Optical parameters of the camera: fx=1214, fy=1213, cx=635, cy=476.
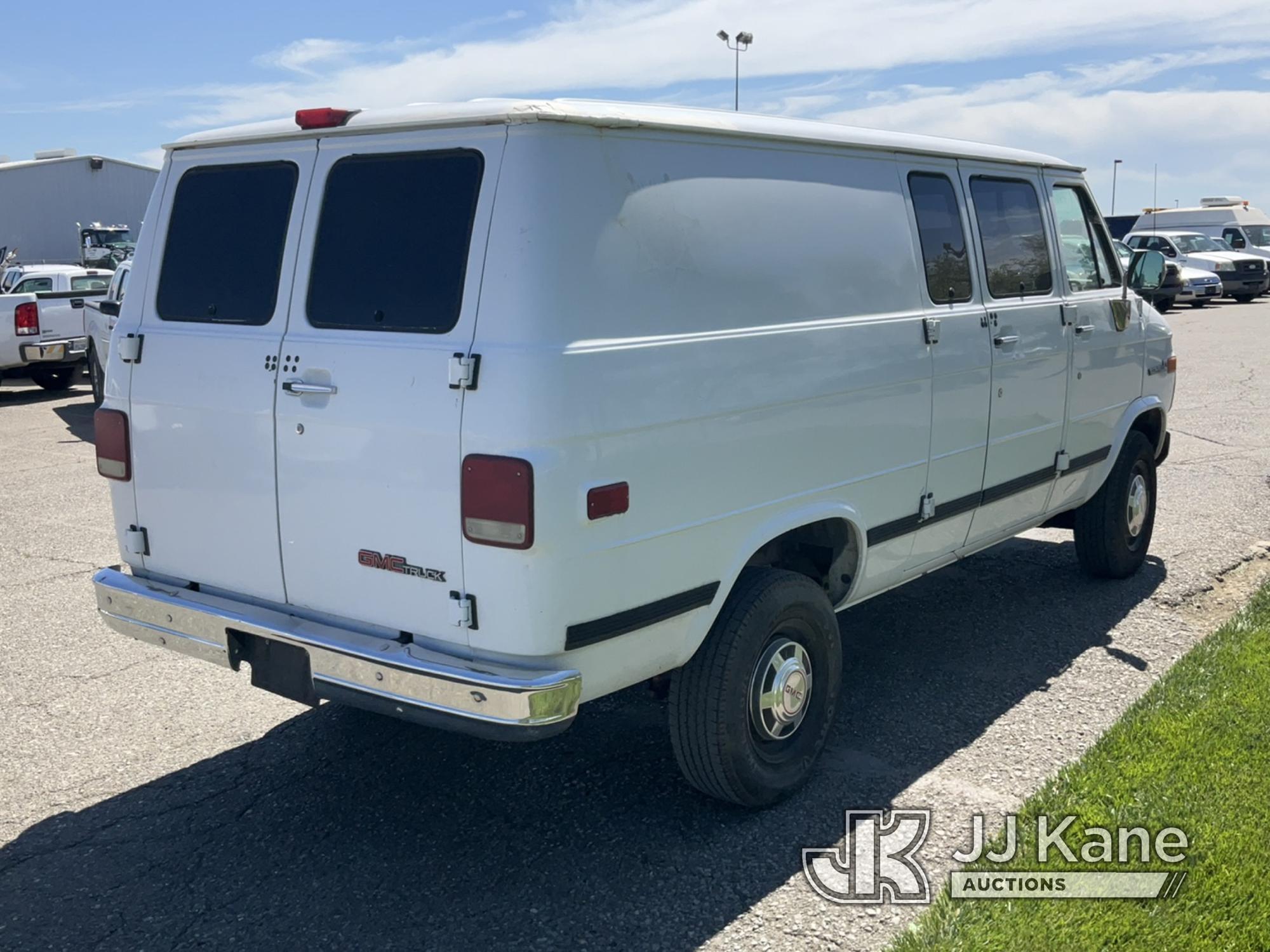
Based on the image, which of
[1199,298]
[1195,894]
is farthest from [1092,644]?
[1199,298]

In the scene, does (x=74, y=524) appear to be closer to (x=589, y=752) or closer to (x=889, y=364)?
(x=589, y=752)

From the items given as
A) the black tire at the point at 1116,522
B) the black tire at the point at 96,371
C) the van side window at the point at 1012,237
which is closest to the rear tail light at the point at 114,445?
the van side window at the point at 1012,237

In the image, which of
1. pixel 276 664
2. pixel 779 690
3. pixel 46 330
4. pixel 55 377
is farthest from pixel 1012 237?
pixel 55 377

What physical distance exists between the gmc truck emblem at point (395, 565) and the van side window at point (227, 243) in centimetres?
89

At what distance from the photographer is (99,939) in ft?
11.4

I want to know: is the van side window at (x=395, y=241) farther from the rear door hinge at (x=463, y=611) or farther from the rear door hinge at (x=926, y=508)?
the rear door hinge at (x=926, y=508)

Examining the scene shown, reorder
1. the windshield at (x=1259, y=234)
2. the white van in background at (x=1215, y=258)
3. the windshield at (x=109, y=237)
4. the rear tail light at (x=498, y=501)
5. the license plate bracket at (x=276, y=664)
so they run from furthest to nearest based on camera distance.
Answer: the windshield at (x=109, y=237) → the windshield at (x=1259, y=234) → the white van in background at (x=1215, y=258) → the license plate bracket at (x=276, y=664) → the rear tail light at (x=498, y=501)

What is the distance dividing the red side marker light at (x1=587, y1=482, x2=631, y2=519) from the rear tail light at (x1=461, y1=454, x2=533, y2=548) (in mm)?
190

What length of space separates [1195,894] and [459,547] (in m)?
2.36

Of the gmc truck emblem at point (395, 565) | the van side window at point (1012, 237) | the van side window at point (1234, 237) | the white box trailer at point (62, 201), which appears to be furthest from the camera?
the white box trailer at point (62, 201)

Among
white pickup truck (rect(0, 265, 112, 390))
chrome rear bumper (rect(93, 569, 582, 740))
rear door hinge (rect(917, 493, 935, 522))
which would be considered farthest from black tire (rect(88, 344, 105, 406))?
rear door hinge (rect(917, 493, 935, 522))

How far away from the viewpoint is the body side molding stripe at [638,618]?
3457mm

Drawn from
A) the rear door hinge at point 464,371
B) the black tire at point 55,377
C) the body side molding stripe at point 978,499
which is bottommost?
the black tire at point 55,377

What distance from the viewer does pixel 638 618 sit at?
3617 mm
